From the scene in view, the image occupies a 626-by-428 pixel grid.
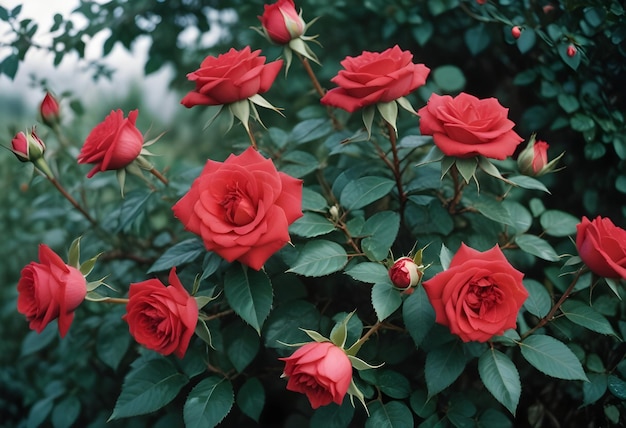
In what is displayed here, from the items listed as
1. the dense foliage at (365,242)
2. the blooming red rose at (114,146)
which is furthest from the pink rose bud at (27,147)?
the blooming red rose at (114,146)

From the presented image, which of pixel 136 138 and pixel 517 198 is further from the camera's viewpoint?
pixel 517 198

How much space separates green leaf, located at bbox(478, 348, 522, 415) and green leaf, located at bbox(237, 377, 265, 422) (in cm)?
50

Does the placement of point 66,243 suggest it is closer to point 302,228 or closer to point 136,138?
point 136,138

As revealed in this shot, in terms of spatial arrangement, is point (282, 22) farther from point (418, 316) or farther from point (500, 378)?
point (500, 378)

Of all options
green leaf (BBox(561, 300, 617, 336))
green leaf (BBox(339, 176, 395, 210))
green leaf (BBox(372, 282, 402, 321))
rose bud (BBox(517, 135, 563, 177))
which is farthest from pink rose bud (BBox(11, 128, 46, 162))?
green leaf (BBox(561, 300, 617, 336))

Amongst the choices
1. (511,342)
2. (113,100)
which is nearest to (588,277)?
(511,342)

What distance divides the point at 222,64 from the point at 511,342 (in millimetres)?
788

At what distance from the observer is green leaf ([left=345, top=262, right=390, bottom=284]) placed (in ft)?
3.64

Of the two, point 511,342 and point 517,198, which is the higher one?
point 511,342

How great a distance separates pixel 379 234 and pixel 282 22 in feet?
1.62

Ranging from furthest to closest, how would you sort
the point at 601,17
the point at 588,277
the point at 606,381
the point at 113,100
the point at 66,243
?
the point at 113,100
the point at 66,243
the point at 601,17
the point at 588,277
the point at 606,381

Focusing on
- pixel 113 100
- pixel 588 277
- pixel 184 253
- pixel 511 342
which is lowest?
pixel 113 100

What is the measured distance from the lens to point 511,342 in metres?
1.15

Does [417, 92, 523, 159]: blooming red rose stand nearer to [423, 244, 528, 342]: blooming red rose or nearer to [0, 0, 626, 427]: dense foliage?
[0, 0, 626, 427]: dense foliage
